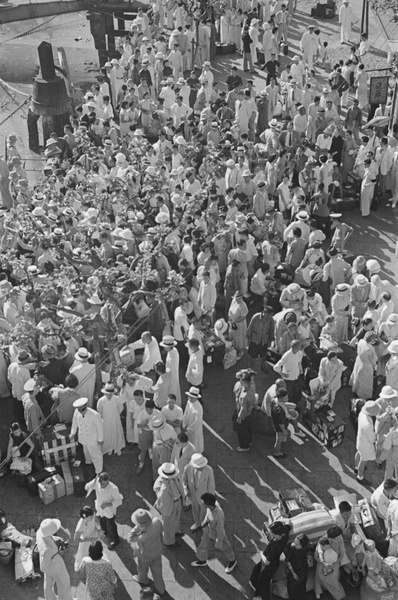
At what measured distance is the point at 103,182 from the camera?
16.2 metres

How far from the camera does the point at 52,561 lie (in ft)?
32.9

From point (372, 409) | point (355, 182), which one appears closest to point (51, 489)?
point (372, 409)

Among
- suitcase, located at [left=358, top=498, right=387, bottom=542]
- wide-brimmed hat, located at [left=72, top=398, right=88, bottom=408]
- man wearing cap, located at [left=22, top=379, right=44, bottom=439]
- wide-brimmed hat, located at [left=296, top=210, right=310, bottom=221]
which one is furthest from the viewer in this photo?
wide-brimmed hat, located at [left=296, top=210, right=310, bottom=221]

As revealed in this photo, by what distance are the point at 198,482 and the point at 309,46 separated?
17369mm

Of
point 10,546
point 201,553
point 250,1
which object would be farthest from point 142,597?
point 250,1

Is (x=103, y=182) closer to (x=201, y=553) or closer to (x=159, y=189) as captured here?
(x=159, y=189)

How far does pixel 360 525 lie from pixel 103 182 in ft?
26.9

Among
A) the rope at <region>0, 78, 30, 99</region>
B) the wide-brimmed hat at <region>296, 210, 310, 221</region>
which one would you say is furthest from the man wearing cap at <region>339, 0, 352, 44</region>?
the wide-brimmed hat at <region>296, 210, 310, 221</region>

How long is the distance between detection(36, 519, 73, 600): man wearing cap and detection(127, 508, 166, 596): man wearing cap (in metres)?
0.85

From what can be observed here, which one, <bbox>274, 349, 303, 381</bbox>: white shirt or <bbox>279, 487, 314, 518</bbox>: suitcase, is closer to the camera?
<bbox>279, 487, 314, 518</bbox>: suitcase

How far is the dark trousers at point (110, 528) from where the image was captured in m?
11.2

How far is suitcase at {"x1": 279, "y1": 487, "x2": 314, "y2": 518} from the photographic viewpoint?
435 inches

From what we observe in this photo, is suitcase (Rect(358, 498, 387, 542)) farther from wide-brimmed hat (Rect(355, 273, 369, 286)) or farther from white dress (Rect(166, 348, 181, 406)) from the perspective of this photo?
wide-brimmed hat (Rect(355, 273, 369, 286))

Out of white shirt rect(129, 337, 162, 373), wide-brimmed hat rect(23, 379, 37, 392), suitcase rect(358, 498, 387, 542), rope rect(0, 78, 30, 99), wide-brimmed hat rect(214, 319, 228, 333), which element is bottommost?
rope rect(0, 78, 30, 99)
